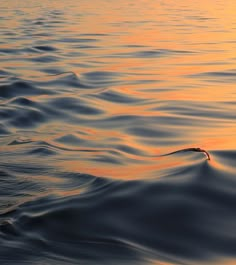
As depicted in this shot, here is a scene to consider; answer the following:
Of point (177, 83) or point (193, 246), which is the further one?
point (177, 83)

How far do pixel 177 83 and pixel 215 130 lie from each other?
2689 millimetres

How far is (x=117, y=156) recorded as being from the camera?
188 inches

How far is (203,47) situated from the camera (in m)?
12.1

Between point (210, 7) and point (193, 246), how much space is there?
66.5 feet

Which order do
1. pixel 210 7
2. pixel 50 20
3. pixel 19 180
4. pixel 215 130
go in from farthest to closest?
pixel 210 7 < pixel 50 20 < pixel 215 130 < pixel 19 180

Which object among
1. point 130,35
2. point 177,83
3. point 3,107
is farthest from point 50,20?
point 3,107

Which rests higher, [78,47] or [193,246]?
[78,47]

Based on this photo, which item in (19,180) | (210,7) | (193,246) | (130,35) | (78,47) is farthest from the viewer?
(210,7)

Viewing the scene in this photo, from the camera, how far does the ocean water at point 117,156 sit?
10.2 feet

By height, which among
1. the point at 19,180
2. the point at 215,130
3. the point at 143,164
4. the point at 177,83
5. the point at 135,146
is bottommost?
the point at 19,180

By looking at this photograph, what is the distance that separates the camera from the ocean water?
10.2ft

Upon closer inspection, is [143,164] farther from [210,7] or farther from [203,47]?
[210,7]

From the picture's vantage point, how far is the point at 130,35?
14141 mm

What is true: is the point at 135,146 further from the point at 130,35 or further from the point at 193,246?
the point at 130,35
